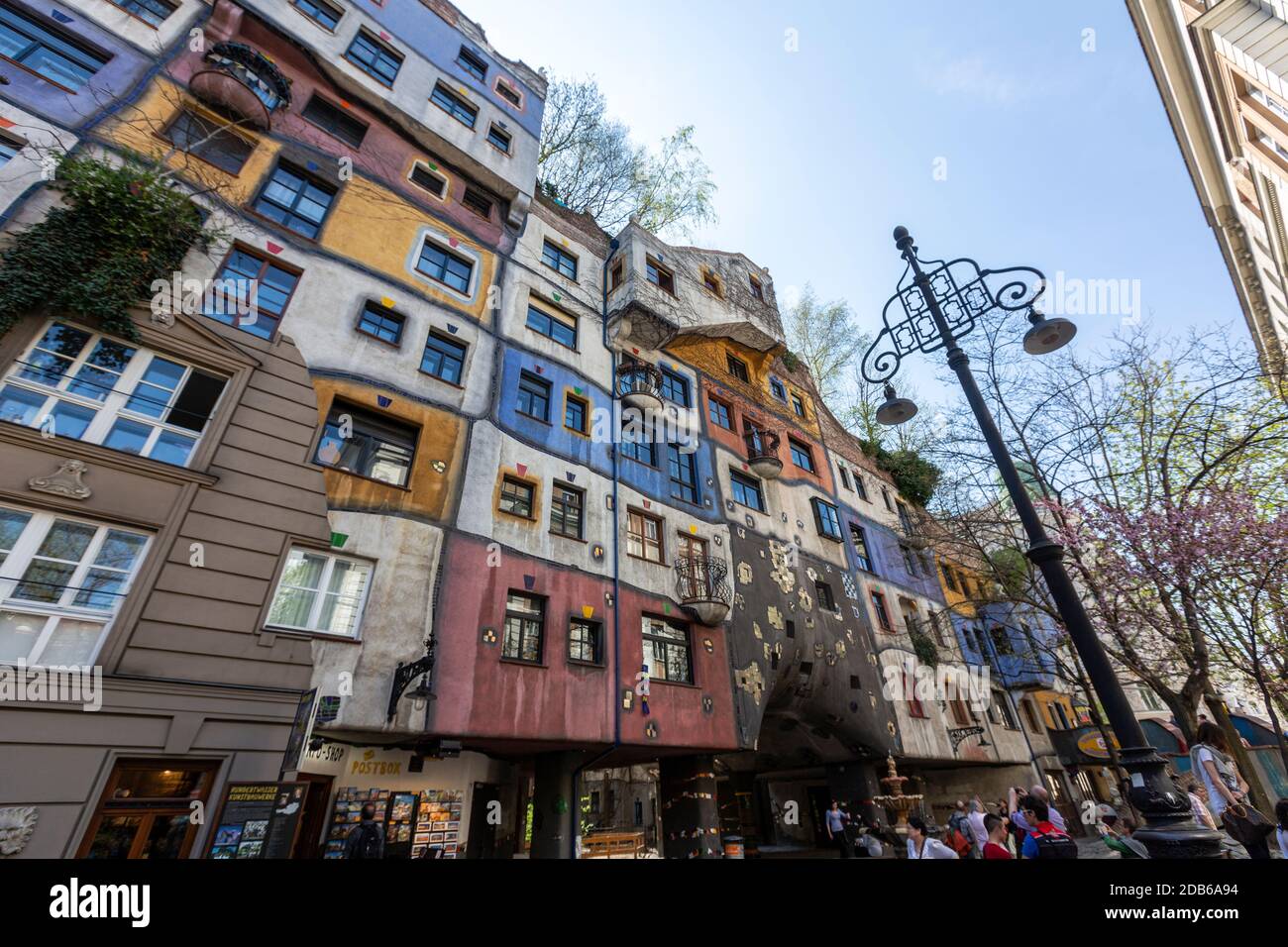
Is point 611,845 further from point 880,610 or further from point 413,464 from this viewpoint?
point 880,610

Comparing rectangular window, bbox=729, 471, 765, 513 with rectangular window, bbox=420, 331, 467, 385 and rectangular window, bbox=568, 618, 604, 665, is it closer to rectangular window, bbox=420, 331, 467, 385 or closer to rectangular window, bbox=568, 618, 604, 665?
rectangular window, bbox=568, 618, 604, 665

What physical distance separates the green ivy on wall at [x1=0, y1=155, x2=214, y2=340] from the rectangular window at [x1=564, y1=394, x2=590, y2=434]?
879cm

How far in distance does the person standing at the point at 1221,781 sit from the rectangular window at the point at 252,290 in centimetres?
1705

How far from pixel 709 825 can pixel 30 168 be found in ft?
63.8

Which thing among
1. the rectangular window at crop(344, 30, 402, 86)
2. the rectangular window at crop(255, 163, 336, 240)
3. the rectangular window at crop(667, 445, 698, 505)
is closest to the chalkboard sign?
the rectangular window at crop(255, 163, 336, 240)

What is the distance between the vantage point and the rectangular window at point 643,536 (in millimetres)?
15250

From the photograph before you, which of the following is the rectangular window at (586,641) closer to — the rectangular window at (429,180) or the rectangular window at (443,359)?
the rectangular window at (443,359)

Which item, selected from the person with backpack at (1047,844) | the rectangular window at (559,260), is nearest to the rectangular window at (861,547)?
the rectangular window at (559,260)

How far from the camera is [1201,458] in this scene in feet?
39.2

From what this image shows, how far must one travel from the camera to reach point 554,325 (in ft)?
56.2

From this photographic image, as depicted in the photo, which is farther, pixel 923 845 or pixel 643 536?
pixel 643 536

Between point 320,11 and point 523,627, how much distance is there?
61.7ft

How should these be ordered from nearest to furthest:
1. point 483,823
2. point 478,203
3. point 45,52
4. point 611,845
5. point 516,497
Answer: point 45,52, point 483,823, point 516,497, point 611,845, point 478,203

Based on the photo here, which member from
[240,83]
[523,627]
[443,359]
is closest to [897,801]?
[523,627]
